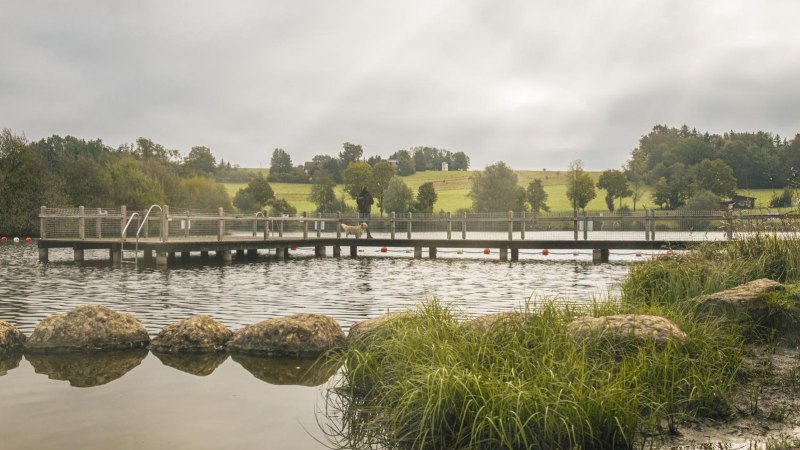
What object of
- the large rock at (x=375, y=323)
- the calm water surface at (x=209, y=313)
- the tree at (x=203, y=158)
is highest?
the tree at (x=203, y=158)

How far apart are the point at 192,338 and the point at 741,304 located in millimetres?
6811

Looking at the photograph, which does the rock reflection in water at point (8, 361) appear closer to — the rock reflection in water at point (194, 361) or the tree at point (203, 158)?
the rock reflection in water at point (194, 361)

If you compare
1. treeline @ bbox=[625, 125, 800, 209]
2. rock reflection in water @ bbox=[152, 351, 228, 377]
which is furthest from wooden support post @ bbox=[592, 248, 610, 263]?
treeline @ bbox=[625, 125, 800, 209]

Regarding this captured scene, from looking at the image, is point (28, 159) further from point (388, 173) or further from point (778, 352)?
point (778, 352)

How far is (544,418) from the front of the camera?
4855mm

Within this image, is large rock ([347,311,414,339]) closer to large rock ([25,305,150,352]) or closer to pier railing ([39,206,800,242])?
large rock ([25,305,150,352])

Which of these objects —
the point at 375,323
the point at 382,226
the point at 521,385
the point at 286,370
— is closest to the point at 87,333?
the point at 286,370

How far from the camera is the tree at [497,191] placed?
8694 centimetres

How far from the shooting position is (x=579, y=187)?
293ft

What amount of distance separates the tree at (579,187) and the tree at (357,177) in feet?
89.9

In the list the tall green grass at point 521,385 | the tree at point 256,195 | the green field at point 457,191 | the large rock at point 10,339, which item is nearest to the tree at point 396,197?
the green field at point 457,191

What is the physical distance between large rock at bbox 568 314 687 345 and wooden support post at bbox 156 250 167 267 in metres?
20.6

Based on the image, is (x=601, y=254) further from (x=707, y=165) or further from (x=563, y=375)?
(x=707, y=165)

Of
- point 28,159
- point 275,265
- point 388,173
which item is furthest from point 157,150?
point 275,265
